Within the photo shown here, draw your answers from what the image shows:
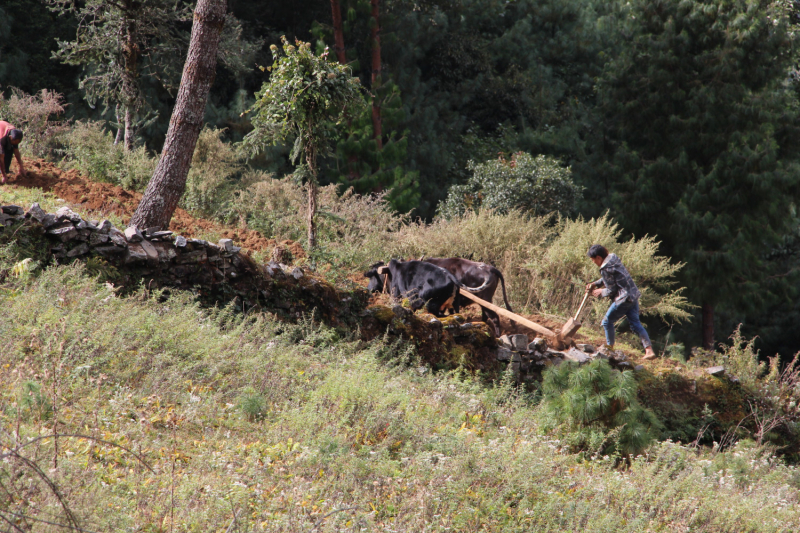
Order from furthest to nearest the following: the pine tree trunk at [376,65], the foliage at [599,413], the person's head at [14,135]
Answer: the pine tree trunk at [376,65]
the person's head at [14,135]
the foliage at [599,413]

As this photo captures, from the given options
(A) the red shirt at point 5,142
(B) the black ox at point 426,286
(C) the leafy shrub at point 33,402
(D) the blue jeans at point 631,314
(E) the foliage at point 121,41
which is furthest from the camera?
(E) the foliage at point 121,41

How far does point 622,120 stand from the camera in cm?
1725

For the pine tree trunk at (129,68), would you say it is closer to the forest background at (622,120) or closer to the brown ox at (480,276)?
the forest background at (622,120)

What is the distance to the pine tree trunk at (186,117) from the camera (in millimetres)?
8594

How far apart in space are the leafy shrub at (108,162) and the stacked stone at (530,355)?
7.57 m

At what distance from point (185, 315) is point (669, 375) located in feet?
20.7

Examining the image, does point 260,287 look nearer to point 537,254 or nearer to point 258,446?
point 258,446

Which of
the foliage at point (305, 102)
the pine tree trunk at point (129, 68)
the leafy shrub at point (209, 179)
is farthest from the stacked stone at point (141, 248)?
the pine tree trunk at point (129, 68)

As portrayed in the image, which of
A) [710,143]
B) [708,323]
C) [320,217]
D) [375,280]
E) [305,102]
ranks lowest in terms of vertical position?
[708,323]

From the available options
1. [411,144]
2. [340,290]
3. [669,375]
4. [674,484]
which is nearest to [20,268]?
[340,290]

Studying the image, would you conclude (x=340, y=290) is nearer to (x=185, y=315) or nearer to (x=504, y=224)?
(x=185, y=315)

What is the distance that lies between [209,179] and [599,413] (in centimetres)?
845

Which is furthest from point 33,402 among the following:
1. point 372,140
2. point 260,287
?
point 372,140

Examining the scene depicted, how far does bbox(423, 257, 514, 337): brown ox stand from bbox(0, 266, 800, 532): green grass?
2.61 m
